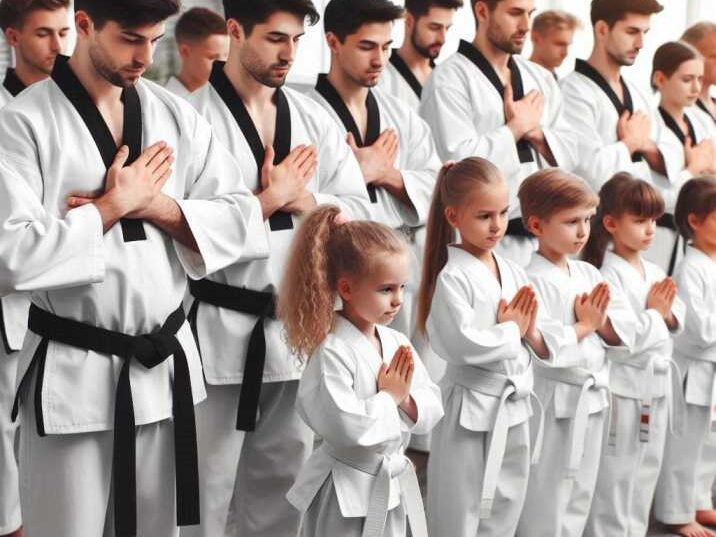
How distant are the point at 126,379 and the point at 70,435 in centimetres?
18

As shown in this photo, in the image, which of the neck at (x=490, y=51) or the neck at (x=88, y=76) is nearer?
the neck at (x=88, y=76)

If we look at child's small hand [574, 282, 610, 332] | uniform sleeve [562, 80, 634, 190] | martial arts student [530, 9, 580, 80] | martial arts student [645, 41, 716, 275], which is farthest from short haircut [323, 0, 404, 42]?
martial arts student [530, 9, 580, 80]

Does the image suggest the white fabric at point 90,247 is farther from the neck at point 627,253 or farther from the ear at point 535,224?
the neck at point 627,253

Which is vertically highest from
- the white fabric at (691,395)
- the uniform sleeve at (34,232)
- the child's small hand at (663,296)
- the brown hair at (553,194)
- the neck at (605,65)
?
the neck at (605,65)

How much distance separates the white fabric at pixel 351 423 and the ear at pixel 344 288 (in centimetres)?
6

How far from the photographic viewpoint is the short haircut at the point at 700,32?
592cm

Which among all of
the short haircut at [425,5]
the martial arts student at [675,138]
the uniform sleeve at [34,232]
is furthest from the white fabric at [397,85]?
the uniform sleeve at [34,232]

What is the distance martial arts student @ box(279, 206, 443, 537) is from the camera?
2854 millimetres

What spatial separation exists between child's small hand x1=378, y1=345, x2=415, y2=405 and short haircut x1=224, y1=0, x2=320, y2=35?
102cm

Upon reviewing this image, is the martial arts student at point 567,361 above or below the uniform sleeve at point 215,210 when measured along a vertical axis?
below

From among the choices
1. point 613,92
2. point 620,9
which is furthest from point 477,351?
point 620,9

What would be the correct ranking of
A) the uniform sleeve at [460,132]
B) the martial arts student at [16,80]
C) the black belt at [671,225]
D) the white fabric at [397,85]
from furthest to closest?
1. the black belt at [671,225]
2. the white fabric at [397,85]
3. the uniform sleeve at [460,132]
4. the martial arts student at [16,80]

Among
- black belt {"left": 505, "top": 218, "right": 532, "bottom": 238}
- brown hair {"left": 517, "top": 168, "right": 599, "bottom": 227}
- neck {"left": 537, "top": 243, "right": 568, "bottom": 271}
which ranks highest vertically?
brown hair {"left": 517, "top": 168, "right": 599, "bottom": 227}

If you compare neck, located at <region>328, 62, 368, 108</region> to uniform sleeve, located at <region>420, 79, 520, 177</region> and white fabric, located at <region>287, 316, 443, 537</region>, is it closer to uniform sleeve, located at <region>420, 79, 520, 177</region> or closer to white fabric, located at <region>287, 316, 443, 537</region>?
uniform sleeve, located at <region>420, 79, 520, 177</region>
